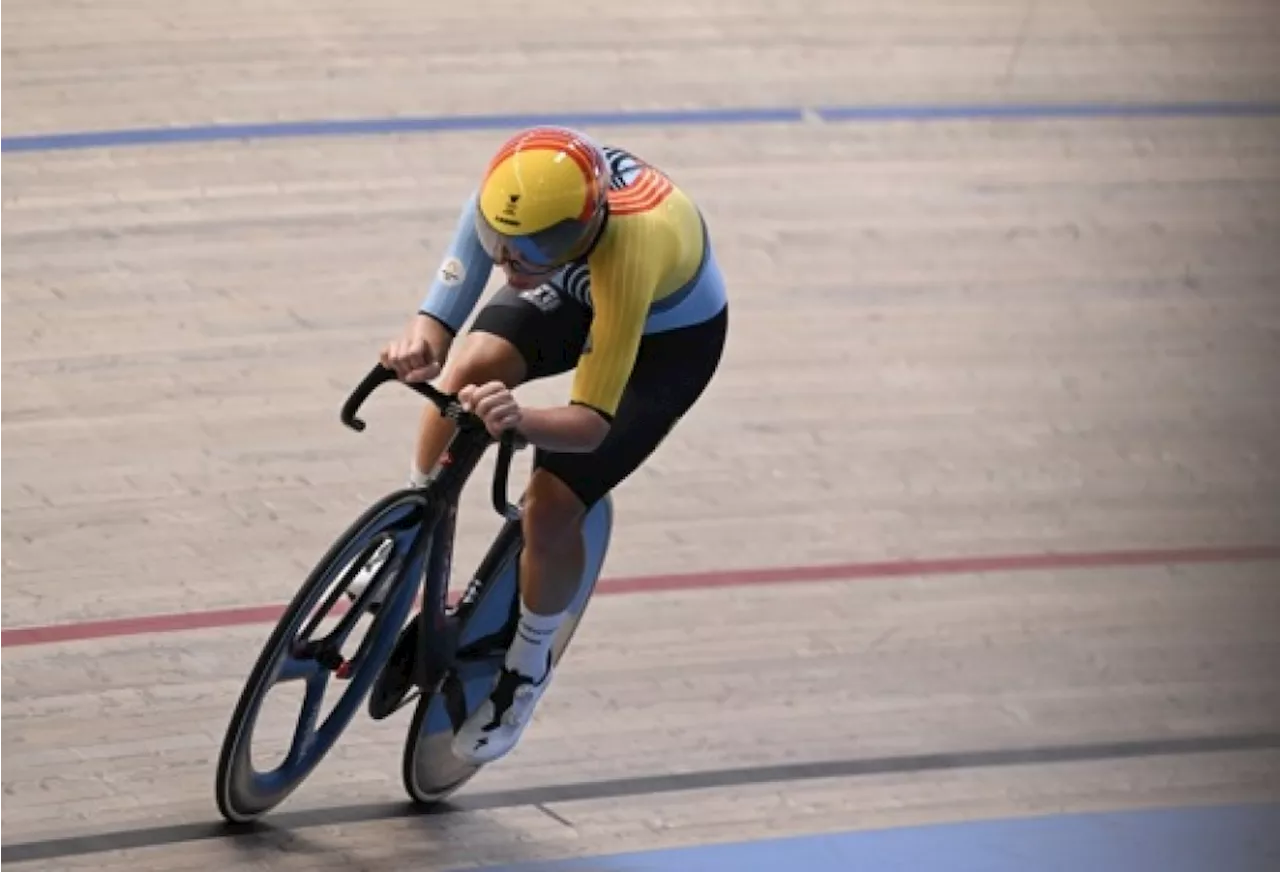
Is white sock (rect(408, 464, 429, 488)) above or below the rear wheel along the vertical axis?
above

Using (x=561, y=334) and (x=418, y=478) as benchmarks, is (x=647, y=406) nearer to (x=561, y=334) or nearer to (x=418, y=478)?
Answer: (x=561, y=334)

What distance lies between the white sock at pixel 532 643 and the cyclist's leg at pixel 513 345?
31cm

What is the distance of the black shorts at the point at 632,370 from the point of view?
338 cm

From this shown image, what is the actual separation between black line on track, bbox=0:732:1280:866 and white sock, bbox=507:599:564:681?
0.31 meters

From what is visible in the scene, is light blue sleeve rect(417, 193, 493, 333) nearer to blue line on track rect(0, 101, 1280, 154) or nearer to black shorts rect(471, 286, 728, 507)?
black shorts rect(471, 286, 728, 507)

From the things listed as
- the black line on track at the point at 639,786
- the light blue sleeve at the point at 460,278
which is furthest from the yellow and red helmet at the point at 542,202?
the black line on track at the point at 639,786

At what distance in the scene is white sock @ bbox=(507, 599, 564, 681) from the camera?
3.53 metres

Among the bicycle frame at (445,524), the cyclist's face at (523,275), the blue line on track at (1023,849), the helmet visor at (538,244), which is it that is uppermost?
the helmet visor at (538,244)

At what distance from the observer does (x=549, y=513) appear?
339 centimetres

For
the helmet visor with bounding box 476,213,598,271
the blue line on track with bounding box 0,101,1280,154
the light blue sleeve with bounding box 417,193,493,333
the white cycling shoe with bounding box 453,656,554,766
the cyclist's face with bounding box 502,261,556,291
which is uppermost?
the helmet visor with bounding box 476,213,598,271

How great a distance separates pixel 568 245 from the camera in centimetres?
305

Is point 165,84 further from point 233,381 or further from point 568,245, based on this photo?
point 568,245

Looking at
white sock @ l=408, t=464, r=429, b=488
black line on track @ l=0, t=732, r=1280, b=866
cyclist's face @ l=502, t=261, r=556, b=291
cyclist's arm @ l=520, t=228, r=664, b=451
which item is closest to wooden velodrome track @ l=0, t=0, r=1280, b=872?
black line on track @ l=0, t=732, r=1280, b=866

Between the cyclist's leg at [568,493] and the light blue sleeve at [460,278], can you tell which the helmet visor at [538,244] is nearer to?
the light blue sleeve at [460,278]
